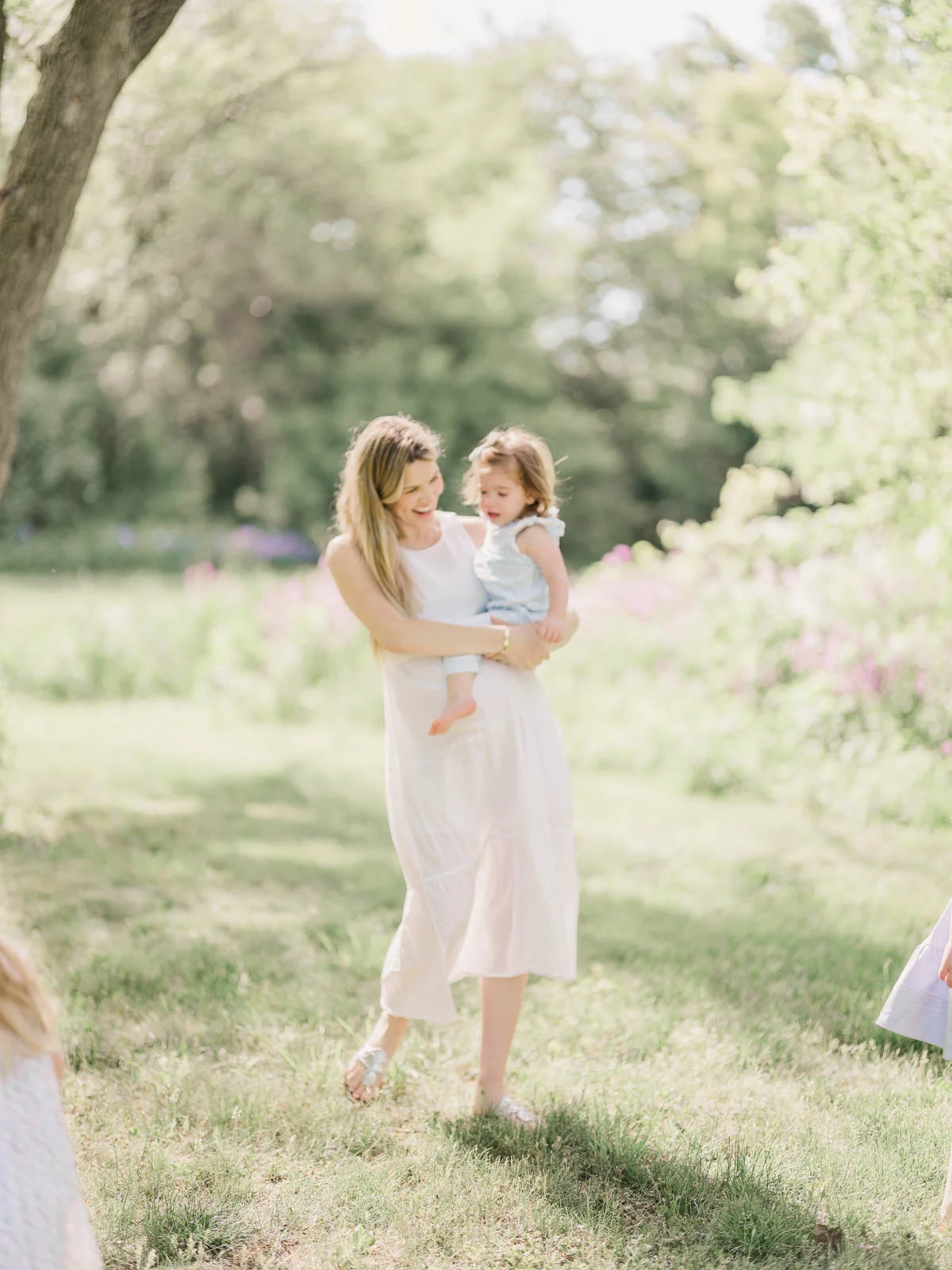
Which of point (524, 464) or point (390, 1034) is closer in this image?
point (524, 464)

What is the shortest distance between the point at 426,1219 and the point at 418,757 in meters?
1.18

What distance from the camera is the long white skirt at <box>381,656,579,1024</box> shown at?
3.60 m

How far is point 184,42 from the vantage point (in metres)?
9.21

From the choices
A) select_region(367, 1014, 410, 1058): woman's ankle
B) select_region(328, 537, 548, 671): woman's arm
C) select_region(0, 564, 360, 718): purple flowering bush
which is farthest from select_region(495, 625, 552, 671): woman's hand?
select_region(0, 564, 360, 718): purple flowering bush

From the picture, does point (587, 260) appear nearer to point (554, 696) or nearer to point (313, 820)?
point (554, 696)

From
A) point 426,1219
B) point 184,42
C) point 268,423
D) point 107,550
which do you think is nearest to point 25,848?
point 426,1219

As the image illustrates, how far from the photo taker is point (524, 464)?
3.57 metres

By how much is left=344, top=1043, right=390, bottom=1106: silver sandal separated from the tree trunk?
2.64m

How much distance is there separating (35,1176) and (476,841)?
5.63 ft

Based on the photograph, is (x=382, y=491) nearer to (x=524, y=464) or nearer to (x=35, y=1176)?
(x=524, y=464)

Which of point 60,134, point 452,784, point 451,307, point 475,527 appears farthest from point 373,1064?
point 451,307

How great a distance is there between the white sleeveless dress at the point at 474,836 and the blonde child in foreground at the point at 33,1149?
151 cm

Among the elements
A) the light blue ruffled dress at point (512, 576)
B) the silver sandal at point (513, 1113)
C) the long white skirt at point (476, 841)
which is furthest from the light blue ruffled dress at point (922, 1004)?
the light blue ruffled dress at point (512, 576)

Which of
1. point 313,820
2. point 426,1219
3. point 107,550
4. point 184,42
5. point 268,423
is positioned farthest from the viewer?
point 268,423
